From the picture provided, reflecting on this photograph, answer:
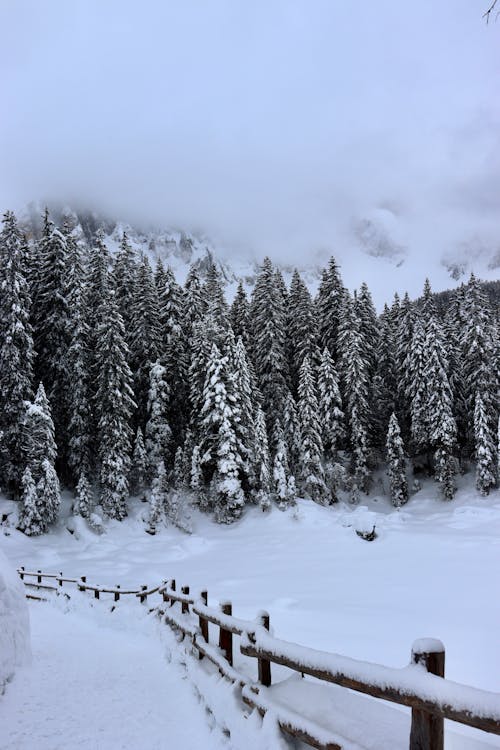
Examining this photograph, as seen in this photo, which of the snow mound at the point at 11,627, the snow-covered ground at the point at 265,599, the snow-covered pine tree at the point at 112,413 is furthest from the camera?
the snow-covered pine tree at the point at 112,413

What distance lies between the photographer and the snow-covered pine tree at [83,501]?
31.2 metres

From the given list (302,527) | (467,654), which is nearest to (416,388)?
(302,527)

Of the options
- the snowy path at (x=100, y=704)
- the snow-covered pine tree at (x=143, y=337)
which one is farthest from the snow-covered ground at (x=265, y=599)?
the snow-covered pine tree at (x=143, y=337)

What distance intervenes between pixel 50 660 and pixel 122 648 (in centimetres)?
201

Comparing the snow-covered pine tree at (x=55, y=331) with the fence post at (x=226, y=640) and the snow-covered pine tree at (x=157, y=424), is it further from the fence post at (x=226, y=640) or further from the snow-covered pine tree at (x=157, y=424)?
the fence post at (x=226, y=640)

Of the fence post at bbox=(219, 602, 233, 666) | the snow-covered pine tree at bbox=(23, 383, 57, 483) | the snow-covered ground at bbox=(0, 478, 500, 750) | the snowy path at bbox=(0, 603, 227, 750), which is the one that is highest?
the snow-covered pine tree at bbox=(23, 383, 57, 483)

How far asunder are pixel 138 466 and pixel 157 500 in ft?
13.8

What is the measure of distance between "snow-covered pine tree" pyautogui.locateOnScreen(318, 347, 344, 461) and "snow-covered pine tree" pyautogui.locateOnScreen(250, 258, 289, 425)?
3.39 metres

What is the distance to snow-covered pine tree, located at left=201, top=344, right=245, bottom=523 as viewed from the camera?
32.9 m

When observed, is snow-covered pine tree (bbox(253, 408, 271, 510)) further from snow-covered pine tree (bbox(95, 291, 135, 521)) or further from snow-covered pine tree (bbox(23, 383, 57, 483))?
snow-covered pine tree (bbox(23, 383, 57, 483))

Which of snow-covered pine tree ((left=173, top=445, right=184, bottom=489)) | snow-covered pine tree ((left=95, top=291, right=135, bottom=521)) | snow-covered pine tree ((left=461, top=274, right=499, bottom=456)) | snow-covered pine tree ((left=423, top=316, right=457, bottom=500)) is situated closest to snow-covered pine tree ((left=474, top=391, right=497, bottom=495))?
snow-covered pine tree ((left=461, top=274, right=499, bottom=456))

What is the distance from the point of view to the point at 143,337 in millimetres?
39625

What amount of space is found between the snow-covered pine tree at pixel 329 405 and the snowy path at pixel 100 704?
3308 centimetres

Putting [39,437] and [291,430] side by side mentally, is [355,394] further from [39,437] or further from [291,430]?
[39,437]
